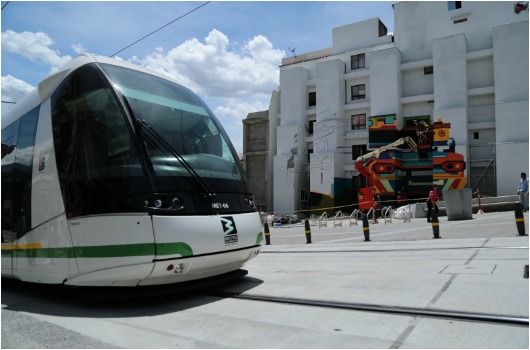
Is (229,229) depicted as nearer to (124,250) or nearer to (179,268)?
(179,268)

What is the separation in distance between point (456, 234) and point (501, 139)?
814 inches

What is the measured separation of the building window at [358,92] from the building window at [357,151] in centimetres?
440

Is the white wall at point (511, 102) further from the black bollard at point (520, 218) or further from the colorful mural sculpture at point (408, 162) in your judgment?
the black bollard at point (520, 218)

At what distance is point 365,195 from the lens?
108 feet

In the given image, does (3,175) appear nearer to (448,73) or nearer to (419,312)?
(419,312)

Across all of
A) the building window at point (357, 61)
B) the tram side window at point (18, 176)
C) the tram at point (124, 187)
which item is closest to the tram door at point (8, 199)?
the tram side window at point (18, 176)

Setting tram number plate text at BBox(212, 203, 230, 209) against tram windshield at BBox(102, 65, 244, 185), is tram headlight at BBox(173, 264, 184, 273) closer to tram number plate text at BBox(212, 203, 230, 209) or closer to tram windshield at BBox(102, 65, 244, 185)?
tram number plate text at BBox(212, 203, 230, 209)

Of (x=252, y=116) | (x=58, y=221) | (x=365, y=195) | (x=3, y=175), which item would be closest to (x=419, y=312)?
(x=58, y=221)

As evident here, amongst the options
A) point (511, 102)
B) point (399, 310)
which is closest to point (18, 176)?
point (399, 310)

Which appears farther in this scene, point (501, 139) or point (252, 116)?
point (252, 116)

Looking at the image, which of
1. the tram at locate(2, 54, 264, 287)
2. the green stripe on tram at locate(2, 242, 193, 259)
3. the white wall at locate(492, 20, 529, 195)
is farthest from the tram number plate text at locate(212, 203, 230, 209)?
the white wall at locate(492, 20, 529, 195)

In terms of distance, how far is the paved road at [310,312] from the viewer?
3967mm

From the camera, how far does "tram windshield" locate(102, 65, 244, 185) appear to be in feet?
17.7

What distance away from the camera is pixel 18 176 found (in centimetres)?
679
